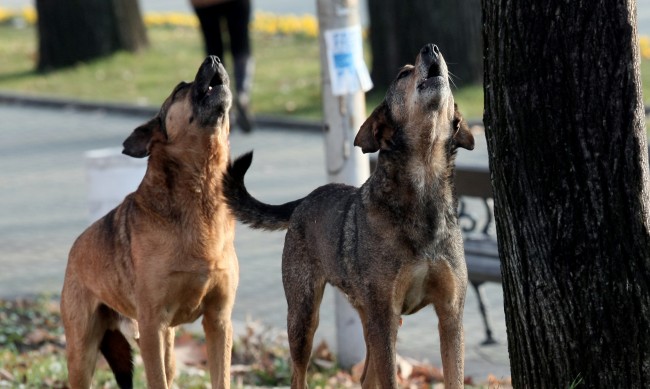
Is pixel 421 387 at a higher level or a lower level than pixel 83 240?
lower

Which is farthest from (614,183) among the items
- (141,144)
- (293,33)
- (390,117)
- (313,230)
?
(293,33)

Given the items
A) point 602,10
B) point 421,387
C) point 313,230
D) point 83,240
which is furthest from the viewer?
point 421,387

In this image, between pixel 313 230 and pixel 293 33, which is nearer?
pixel 313 230

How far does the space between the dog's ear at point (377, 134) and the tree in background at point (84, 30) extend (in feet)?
51.5

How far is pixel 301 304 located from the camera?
5.13 metres

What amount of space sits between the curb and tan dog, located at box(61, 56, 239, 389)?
31.9ft

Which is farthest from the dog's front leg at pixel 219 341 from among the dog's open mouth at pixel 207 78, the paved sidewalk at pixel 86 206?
the paved sidewalk at pixel 86 206

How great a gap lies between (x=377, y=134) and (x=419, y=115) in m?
0.20

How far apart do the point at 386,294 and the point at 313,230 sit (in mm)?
582

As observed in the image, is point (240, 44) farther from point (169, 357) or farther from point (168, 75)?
point (169, 357)

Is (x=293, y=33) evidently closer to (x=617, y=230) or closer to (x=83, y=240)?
(x=83, y=240)

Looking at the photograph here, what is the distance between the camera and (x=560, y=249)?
4.57 meters

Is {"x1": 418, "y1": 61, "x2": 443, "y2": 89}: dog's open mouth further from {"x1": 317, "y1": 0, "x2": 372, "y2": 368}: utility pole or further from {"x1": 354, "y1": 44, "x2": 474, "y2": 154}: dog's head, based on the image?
{"x1": 317, "y1": 0, "x2": 372, "y2": 368}: utility pole

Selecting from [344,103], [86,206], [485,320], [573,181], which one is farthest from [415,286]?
[86,206]
